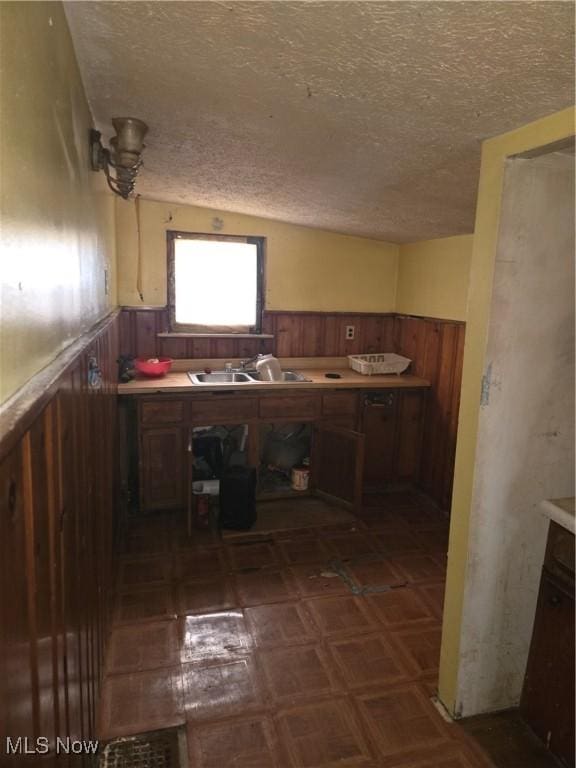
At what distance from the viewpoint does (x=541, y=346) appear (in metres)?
1.60

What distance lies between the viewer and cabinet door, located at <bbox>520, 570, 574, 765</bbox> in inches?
58.4

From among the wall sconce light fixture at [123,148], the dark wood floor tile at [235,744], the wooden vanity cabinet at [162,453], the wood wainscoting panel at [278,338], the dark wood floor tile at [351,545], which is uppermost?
the wall sconce light fixture at [123,148]

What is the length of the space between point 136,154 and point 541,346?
1523mm

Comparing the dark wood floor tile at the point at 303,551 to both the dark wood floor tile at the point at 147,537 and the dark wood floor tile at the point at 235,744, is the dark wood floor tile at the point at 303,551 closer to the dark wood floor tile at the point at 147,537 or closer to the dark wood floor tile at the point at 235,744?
the dark wood floor tile at the point at 147,537

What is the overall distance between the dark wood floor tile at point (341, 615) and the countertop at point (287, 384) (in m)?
1.38

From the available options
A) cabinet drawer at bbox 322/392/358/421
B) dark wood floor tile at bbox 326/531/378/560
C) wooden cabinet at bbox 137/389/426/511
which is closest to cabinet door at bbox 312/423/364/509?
wooden cabinet at bbox 137/389/426/511

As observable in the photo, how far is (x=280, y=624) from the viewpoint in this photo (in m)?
2.24

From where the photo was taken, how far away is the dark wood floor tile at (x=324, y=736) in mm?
1587

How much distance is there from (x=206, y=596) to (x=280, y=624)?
16.9 inches

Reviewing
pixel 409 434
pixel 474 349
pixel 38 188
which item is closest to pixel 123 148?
pixel 38 188

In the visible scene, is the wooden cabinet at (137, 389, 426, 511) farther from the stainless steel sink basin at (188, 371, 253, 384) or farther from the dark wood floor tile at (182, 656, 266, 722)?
the dark wood floor tile at (182, 656, 266, 722)

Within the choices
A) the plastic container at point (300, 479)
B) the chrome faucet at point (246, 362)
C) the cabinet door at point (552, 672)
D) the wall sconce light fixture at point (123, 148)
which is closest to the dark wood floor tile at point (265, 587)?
the plastic container at point (300, 479)

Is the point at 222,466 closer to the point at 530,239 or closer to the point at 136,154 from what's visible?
the point at 136,154

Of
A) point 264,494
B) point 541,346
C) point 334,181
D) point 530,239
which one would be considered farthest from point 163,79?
point 264,494
